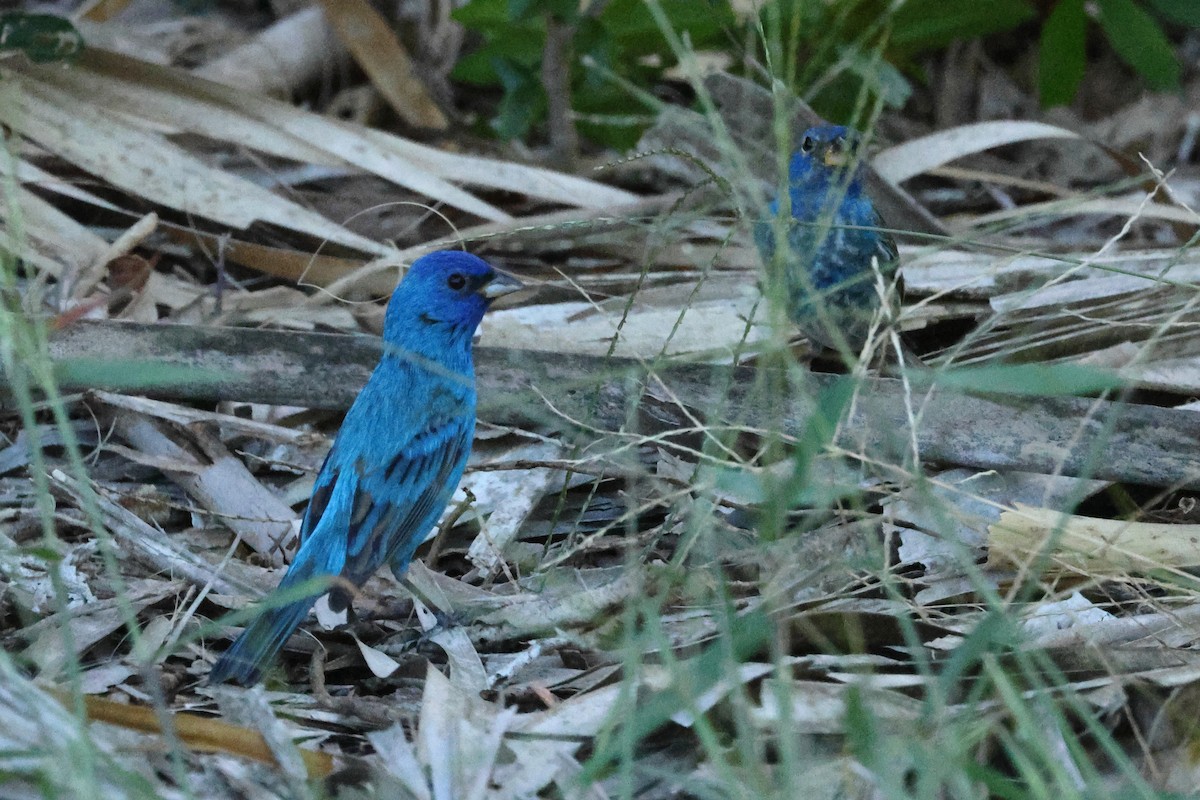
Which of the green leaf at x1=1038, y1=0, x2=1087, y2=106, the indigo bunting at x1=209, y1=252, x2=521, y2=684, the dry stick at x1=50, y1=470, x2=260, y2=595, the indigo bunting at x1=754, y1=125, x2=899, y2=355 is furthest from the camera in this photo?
the green leaf at x1=1038, y1=0, x2=1087, y2=106

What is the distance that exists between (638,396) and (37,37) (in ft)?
8.40

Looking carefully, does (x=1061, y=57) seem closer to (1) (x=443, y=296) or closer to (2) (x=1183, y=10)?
(2) (x=1183, y=10)

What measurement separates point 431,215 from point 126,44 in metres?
1.32

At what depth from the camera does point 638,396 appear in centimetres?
288

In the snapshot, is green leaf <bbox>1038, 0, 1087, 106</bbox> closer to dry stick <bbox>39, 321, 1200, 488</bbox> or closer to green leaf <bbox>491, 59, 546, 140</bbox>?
green leaf <bbox>491, 59, 546, 140</bbox>

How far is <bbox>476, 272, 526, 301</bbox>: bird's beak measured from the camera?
346 centimetres

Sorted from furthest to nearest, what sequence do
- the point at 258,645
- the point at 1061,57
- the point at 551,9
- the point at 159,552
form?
the point at 1061,57
the point at 551,9
the point at 159,552
the point at 258,645

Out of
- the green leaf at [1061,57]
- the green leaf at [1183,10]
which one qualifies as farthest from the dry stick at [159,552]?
the green leaf at [1061,57]

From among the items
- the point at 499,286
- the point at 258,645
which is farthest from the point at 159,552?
the point at 499,286

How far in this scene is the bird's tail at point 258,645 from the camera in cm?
260

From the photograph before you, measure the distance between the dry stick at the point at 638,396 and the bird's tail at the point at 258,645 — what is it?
49 centimetres

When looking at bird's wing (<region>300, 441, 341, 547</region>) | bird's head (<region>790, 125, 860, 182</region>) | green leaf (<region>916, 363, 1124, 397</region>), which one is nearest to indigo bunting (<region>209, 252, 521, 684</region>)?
bird's wing (<region>300, 441, 341, 547</region>)

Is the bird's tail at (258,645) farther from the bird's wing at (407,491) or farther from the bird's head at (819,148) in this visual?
the bird's head at (819,148)

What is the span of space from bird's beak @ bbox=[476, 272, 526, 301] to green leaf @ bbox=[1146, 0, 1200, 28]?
2.59 m
